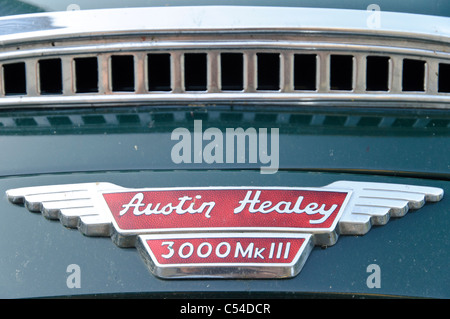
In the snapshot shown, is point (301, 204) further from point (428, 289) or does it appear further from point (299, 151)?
point (428, 289)

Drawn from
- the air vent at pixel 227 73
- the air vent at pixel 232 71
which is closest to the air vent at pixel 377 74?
the air vent at pixel 227 73

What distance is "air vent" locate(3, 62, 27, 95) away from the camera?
1.58 m

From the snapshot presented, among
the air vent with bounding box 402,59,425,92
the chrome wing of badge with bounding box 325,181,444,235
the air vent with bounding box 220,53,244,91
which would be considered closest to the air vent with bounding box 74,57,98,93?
the air vent with bounding box 220,53,244,91

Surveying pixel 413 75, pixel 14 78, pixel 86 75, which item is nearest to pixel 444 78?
pixel 413 75

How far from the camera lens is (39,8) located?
163 cm

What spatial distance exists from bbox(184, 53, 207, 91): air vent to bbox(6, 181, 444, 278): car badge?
1.12 feet

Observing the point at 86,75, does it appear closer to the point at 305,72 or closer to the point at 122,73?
the point at 122,73

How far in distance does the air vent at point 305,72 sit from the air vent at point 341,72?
4cm

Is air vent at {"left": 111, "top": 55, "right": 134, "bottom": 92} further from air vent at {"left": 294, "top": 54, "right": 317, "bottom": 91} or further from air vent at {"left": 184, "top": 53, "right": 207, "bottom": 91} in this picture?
air vent at {"left": 294, "top": 54, "right": 317, "bottom": 91}

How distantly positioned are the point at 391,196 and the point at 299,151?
22 centimetres

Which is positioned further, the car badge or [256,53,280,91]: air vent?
[256,53,280,91]: air vent

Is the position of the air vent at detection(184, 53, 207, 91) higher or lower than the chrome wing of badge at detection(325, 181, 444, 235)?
higher

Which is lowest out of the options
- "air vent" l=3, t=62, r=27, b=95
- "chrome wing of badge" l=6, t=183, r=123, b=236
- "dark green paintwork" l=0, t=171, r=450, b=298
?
"dark green paintwork" l=0, t=171, r=450, b=298

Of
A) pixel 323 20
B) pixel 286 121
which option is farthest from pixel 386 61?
pixel 286 121
